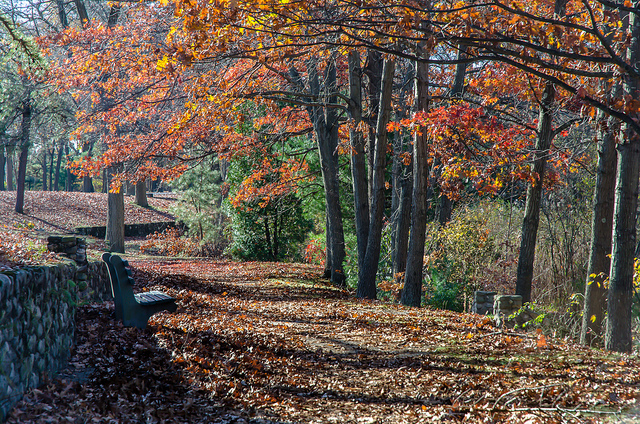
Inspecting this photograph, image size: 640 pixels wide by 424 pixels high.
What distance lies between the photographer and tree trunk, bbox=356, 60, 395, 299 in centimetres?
1066

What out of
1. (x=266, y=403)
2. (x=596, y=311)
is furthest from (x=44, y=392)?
(x=596, y=311)

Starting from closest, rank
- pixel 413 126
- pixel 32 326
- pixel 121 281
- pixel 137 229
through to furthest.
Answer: pixel 32 326 < pixel 121 281 < pixel 413 126 < pixel 137 229

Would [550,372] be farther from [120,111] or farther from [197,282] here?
[120,111]

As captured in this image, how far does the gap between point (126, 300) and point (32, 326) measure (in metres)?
2.37

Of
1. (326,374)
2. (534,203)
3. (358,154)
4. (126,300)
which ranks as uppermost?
(358,154)

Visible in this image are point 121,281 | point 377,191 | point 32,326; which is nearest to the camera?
point 32,326

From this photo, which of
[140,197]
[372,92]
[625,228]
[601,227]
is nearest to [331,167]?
[372,92]

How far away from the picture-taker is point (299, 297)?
1140 cm

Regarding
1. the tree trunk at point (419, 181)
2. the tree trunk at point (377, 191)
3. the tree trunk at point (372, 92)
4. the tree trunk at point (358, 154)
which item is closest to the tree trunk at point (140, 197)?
the tree trunk at point (372, 92)

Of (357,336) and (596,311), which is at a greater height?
(596,311)

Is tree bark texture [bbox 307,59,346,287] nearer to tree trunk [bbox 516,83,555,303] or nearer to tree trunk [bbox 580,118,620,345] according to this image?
tree trunk [bbox 516,83,555,303]

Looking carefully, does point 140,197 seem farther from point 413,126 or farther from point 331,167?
point 413,126

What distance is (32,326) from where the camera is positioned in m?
4.16

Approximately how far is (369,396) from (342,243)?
9.64 metres
